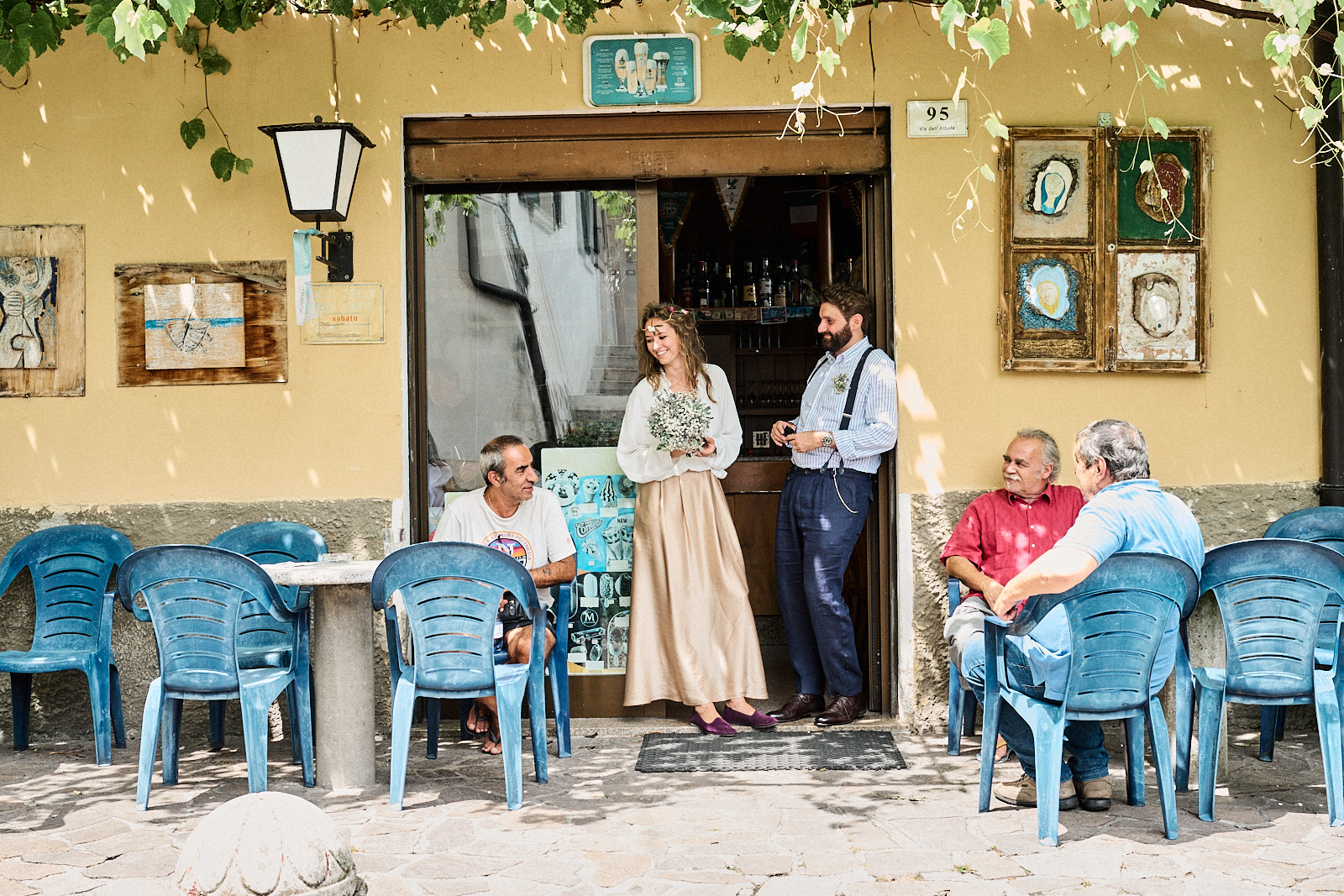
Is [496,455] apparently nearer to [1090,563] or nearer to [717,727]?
[717,727]

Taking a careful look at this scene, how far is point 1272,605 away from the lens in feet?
13.6

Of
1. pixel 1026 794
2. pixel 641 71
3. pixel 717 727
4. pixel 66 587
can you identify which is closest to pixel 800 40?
pixel 641 71

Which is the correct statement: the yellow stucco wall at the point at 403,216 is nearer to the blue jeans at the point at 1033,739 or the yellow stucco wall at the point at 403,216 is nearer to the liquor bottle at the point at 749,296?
the blue jeans at the point at 1033,739

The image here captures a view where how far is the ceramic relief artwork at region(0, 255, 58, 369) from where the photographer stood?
19.3 feet

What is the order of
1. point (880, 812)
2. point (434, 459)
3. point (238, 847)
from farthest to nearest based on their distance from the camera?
point (434, 459), point (880, 812), point (238, 847)

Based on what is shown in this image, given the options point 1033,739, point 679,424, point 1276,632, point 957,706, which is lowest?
point 957,706

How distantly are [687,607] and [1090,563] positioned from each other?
7.60ft

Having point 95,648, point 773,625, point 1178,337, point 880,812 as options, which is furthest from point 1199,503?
point 95,648

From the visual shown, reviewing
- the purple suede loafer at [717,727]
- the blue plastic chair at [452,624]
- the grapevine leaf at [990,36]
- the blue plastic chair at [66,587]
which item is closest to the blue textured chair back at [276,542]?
the blue plastic chair at [66,587]

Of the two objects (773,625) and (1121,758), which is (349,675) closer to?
(1121,758)

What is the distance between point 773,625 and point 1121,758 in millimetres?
3071

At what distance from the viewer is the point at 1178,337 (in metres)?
5.80

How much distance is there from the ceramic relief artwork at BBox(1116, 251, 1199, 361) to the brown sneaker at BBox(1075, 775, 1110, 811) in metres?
2.28

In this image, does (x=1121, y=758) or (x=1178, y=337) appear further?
(x=1178, y=337)
